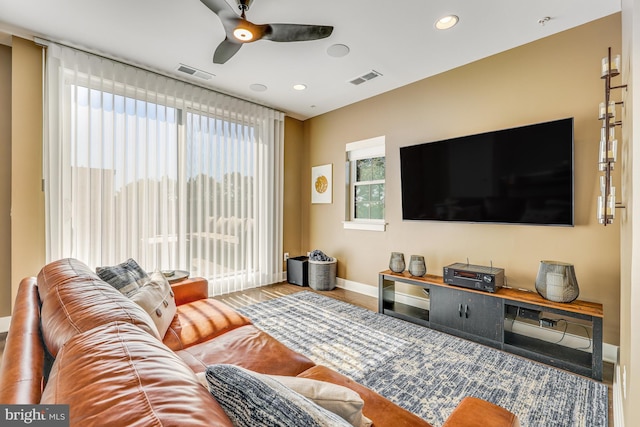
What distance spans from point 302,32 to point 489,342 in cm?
301

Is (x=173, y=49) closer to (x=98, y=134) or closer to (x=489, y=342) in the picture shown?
(x=98, y=134)

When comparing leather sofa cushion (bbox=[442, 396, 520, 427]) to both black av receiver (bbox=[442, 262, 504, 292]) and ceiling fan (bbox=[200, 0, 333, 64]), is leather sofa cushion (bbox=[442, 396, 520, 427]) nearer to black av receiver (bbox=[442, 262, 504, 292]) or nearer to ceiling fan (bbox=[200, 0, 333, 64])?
black av receiver (bbox=[442, 262, 504, 292])

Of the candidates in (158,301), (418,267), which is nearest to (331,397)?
(158,301)

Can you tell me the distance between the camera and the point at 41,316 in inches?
42.9

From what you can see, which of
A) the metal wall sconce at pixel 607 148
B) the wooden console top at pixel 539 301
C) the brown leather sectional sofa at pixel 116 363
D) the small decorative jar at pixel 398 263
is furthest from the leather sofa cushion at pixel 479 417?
the small decorative jar at pixel 398 263

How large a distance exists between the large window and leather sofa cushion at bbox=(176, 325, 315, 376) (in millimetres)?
2658

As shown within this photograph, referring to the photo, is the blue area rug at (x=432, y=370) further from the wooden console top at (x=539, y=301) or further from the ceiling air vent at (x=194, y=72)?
the ceiling air vent at (x=194, y=72)

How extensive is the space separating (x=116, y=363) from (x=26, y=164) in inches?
126

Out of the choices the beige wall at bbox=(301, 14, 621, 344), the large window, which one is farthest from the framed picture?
the large window

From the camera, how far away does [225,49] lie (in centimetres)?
245

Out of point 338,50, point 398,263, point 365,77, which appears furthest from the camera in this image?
point 365,77

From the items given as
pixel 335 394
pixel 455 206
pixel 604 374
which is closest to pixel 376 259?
pixel 455 206

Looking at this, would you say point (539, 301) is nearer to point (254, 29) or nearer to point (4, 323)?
point (254, 29)

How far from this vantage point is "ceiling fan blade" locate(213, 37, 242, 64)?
2.37 meters
